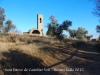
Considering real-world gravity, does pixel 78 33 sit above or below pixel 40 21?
below

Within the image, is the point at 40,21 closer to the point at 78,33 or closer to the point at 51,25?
the point at 51,25

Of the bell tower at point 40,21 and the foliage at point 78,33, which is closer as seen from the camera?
the bell tower at point 40,21

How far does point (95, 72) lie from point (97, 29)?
27.5 m

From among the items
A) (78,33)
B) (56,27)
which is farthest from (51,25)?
(78,33)

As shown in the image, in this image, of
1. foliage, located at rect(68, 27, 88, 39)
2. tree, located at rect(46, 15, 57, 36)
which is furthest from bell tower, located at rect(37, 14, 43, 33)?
foliage, located at rect(68, 27, 88, 39)

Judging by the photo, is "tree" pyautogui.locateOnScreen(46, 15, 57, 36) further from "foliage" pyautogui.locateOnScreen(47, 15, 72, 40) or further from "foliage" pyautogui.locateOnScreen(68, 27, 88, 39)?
"foliage" pyautogui.locateOnScreen(68, 27, 88, 39)

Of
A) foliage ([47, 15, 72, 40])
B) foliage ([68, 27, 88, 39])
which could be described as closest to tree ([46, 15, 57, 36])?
foliage ([47, 15, 72, 40])

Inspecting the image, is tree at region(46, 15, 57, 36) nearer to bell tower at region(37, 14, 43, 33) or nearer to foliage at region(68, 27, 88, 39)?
bell tower at region(37, 14, 43, 33)

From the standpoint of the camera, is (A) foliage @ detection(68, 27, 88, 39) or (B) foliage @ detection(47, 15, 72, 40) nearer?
(B) foliage @ detection(47, 15, 72, 40)

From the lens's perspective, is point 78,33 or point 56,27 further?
point 78,33

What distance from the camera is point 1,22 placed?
45031 millimetres

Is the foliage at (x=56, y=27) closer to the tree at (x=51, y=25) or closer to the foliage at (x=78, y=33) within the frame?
the tree at (x=51, y=25)

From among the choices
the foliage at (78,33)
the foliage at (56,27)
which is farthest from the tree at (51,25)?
the foliage at (78,33)

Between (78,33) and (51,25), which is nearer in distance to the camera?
(51,25)
